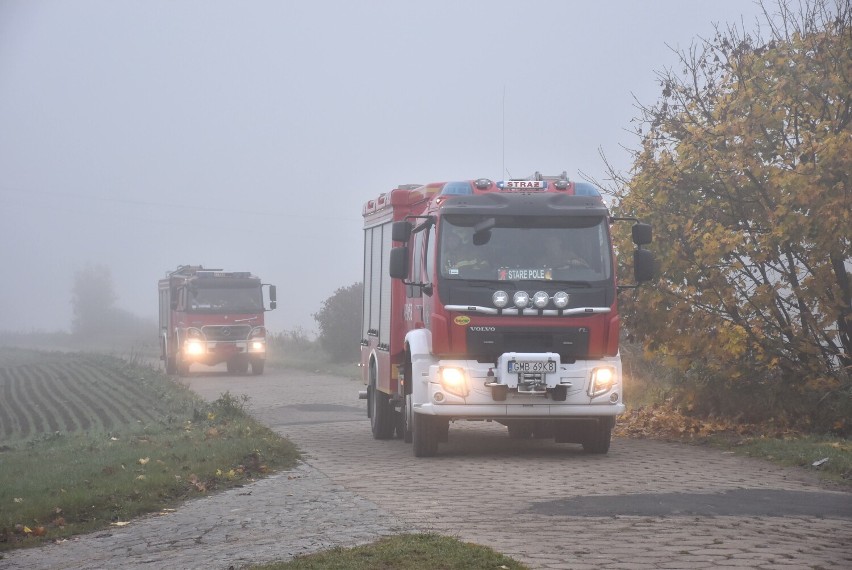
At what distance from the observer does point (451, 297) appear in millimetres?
14367

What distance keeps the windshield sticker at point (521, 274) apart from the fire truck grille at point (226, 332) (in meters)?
24.4

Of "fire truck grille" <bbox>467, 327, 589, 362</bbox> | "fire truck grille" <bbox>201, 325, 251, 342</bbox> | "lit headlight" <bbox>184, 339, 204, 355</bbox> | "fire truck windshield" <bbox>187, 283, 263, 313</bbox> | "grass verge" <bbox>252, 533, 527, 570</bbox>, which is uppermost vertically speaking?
"fire truck windshield" <bbox>187, 283, 263, 313</bbox>

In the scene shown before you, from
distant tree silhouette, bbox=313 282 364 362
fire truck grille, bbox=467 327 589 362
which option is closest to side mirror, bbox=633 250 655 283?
fire truck grille, bbox=467 327 589 362

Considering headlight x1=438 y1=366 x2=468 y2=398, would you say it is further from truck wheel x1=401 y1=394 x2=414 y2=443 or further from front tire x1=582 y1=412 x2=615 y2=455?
front tire x1=582 y1=412 x2=615 y2=455

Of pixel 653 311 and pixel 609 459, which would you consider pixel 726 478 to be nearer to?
pixel 609 459

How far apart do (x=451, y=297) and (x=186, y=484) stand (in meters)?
3.53

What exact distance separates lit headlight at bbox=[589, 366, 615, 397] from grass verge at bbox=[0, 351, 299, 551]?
11.5 feet

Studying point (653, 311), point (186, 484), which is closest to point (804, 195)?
point (653, 311)

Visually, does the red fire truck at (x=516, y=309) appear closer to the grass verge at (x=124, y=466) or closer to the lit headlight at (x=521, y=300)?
the lit headlight at (x=521, y=300)

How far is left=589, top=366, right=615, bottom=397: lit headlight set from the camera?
14.4 m

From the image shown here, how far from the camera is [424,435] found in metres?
14.9

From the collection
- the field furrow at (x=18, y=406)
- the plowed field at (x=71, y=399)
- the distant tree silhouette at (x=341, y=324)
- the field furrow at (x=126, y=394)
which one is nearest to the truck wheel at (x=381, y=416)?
the plowed field at (x=71, y=399)

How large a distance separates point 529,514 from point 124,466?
5848 mm

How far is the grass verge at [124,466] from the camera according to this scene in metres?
11.7
